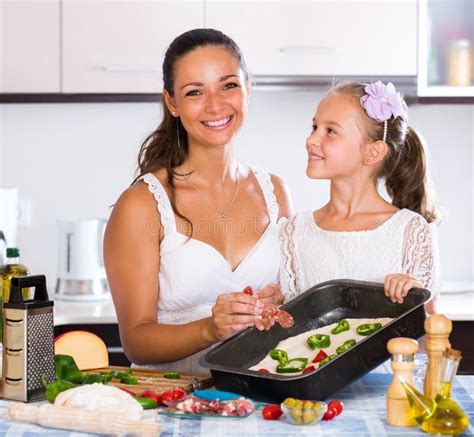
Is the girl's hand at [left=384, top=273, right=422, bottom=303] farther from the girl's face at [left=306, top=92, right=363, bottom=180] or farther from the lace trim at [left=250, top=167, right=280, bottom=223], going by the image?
the lace trim at [left=250, top=167, right=280, bottom=223]

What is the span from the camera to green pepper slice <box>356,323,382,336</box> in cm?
178

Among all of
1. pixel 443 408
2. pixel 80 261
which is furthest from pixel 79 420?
pixel 80 261

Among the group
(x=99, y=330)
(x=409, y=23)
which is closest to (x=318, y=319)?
(x=99, y=330)

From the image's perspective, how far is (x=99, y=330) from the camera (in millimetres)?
3059

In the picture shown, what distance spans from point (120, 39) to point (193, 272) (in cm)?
117

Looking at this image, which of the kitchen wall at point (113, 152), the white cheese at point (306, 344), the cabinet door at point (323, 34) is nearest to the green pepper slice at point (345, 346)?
the white cheese at point (306, 344)

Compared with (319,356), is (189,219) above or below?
above

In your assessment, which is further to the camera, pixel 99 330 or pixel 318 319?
pixel 99 330

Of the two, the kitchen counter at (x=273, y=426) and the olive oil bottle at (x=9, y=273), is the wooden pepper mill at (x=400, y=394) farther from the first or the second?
the olive oil bottle at (x=9, y=273)

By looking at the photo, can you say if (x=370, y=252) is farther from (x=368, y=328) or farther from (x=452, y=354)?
(x=452, y=354)

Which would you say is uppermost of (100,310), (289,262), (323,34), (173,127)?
(323,34)

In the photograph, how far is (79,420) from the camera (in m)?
1.51

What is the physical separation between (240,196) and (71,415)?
1.06 metres

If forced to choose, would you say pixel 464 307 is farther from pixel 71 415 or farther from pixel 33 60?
pixel 71 415
